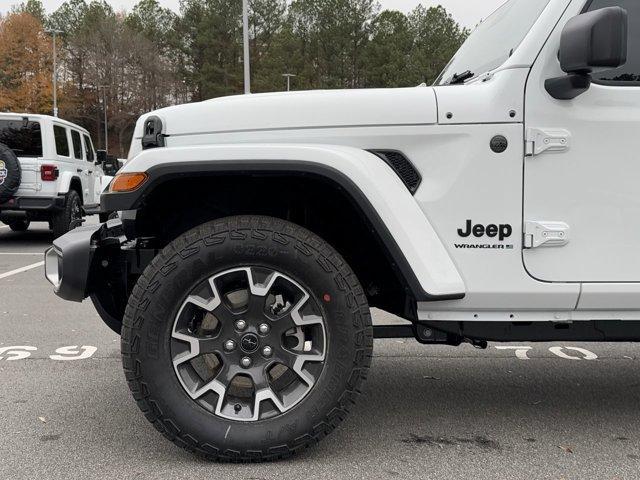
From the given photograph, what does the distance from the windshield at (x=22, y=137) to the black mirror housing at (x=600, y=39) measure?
931 cm

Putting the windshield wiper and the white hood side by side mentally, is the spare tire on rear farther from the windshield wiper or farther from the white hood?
the windshield wiper

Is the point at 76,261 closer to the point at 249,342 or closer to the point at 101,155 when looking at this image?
the point at 249,342

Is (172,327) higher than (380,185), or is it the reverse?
(380,185)

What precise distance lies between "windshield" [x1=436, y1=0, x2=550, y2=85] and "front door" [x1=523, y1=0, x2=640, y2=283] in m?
0.29

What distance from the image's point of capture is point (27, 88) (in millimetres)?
49062

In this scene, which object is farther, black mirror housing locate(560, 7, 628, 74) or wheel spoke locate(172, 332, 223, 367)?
wheel spoke locate(172, 332, 223, 367)

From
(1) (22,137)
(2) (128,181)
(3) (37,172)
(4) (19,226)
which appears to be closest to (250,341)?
(2) (128,181)

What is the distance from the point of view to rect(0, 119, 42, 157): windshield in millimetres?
9805

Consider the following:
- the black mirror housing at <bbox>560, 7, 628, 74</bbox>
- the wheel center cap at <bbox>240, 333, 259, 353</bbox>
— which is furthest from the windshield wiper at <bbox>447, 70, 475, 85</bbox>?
the wheel center cap at <bbox>240, 333, 259, 353</bbox>

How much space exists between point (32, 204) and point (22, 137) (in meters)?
1.04

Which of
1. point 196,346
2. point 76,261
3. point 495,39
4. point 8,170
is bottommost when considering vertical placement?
point 196,346

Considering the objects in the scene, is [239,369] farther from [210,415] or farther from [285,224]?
[285,224]

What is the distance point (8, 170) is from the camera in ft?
30.6

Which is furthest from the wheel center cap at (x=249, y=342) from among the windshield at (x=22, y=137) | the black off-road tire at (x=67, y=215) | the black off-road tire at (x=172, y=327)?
the windshield at (x=22, y=137)
